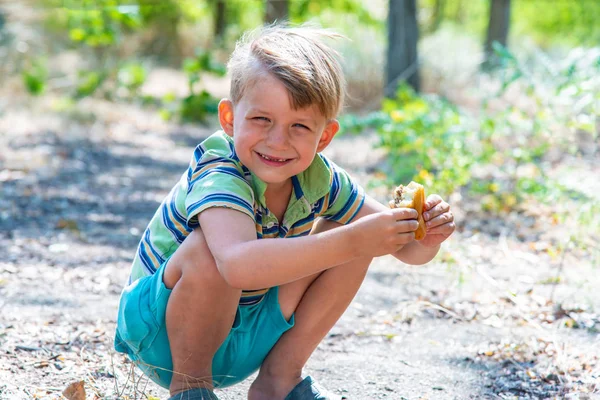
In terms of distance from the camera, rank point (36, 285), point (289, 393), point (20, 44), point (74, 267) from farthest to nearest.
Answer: point (20, 44), point (74, 267), point (36, 285), point (289, 393)

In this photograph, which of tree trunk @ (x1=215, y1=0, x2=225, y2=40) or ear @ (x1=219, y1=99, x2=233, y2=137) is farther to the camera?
tree trunk @ (x1=215, y1=0, x2=225, y2=40)

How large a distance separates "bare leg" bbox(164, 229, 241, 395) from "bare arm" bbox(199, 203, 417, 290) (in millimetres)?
62

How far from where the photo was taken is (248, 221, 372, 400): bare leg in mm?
2107

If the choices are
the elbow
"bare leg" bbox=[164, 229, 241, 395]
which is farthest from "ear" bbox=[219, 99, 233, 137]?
the elbow

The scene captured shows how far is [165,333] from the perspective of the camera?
1.97 m

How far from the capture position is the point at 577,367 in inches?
99.7

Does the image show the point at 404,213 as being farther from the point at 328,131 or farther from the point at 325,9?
the point at 325,9

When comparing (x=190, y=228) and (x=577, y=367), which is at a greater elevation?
(x=190, y=228)

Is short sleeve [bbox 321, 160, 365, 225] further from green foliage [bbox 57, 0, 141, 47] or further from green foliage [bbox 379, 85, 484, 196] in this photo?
green foliage [bbox 57, 0, 141, 47]

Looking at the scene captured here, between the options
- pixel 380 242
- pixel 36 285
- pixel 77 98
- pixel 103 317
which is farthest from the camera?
pixel 77 98

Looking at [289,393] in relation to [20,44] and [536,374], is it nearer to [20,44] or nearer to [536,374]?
[536,374]

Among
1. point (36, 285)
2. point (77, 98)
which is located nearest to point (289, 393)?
point (36, 285)

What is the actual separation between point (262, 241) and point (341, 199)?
0.47 metres

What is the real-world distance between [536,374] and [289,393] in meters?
0.95
